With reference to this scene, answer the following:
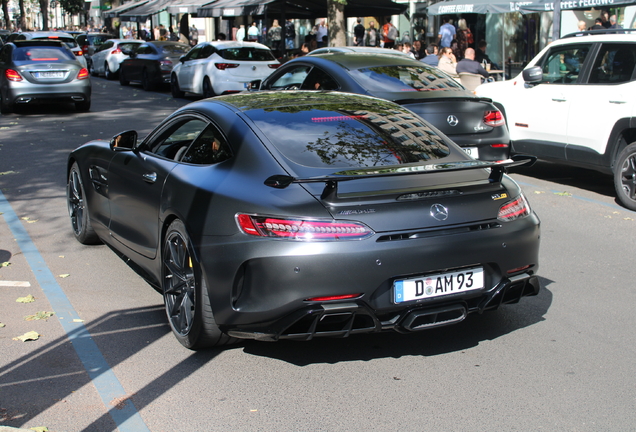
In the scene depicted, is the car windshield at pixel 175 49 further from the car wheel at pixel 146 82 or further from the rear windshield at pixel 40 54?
the rear windshield at pixel 40 54

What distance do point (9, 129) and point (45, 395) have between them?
12552 millimetres

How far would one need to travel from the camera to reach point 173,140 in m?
5.58

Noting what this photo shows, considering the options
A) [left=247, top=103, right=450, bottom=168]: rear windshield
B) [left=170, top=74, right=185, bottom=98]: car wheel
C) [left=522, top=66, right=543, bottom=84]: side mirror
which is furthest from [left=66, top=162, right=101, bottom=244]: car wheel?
[left=170, top=74, right=185, bottom=98]: car wheel

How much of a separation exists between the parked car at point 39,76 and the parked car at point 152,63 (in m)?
5.75

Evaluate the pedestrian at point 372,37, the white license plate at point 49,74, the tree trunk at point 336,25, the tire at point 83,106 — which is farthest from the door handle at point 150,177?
the pedestrian at point 372,37

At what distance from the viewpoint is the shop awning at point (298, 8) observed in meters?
26.1

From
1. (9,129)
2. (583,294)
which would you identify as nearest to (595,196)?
(583,294)

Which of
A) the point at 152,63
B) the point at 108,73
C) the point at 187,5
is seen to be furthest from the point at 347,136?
the point at 187,5

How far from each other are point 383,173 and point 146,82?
21.2 meters

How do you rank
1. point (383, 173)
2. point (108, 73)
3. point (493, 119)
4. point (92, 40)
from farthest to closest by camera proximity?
point (92, 40)
point (108, 73)
point (493, 119)
point (383, 173)

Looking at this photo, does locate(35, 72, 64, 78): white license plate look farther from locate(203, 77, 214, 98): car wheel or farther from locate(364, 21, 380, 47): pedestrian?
locate(364, 21, 380, 47): pedestrian

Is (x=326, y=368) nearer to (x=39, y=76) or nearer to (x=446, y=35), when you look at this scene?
(x=39, y=76)

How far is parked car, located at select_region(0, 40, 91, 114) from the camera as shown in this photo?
17.1 metres

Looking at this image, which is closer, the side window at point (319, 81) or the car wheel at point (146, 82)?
the side window at point (319, 81)
